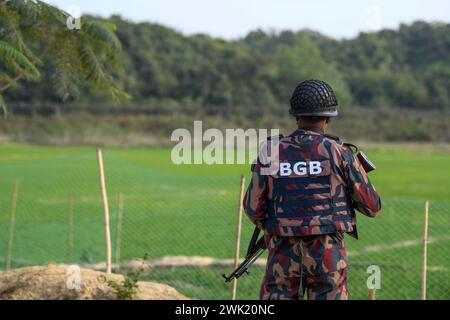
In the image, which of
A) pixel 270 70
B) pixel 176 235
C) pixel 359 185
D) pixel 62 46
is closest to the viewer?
pixel 359 185

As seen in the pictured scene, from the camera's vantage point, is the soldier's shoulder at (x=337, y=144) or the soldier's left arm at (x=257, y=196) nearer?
the soldier's shoulder at (x=337, y=144)

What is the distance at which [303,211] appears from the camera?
4992 millimetres

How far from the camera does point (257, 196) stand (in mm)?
5133

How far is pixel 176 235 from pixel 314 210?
40.6 feet

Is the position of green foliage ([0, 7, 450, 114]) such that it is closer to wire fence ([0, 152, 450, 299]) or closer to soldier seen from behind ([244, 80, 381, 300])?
wire fence ([0, 152, 450, 299])

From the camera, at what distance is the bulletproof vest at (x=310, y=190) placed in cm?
498

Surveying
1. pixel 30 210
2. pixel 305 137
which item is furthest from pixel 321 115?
pixel 30 210

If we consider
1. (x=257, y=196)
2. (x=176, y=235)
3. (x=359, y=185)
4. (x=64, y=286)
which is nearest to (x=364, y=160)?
(x=359, y=185)

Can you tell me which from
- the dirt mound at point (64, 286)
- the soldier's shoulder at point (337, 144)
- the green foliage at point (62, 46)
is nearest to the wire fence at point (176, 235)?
the green foliage at point (62, 46)

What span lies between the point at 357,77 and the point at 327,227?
265 ft

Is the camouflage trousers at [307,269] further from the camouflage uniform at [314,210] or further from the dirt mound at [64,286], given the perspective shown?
the dirt mound at [64,286]

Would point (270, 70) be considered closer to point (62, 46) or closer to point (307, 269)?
point (62, 46)

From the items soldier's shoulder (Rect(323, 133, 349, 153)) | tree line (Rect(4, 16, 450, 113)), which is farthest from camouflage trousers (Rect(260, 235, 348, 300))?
tree line (Rect(4, 16, 450, 113))
